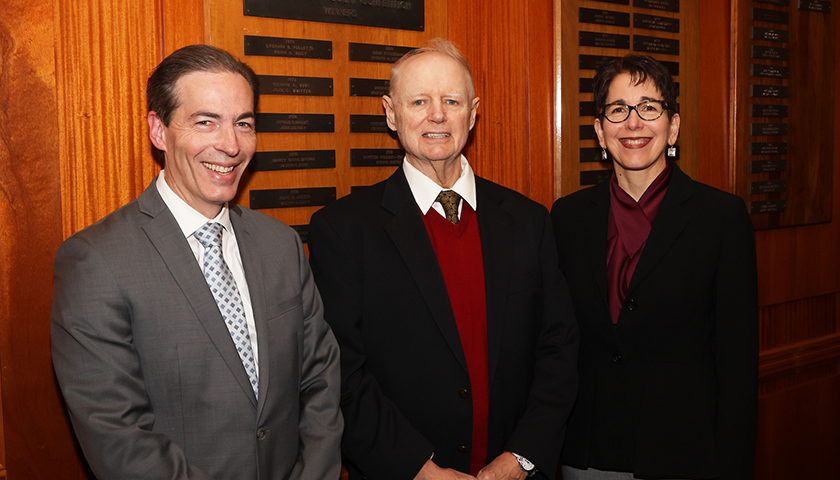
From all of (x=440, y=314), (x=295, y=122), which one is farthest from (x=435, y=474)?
(x=295, y=122)

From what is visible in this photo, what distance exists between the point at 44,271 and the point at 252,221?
0.66 metres

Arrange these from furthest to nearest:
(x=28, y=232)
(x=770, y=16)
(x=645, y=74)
A: (x=770, y=16)
(x=645, y=74)
(x=28, y=232)

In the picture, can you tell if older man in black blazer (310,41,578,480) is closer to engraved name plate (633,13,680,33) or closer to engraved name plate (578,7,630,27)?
engraved name plate (578,7,630,27)

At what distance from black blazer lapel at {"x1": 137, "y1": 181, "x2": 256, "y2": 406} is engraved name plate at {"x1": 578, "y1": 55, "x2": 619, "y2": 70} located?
2066 millimetres

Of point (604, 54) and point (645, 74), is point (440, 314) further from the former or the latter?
point (604, 54)

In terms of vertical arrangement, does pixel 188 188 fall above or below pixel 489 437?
above

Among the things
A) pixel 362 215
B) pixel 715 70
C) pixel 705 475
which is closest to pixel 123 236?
pixel 362 215

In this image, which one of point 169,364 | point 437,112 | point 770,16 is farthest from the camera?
point 770,16

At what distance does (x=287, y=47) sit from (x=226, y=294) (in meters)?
1.02

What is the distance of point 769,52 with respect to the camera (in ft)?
11.3

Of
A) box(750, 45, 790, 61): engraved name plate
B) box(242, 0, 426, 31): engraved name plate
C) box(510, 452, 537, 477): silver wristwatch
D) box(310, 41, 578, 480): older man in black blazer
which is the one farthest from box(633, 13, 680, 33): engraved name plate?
box(510, 452, 537, 477): silver wristwatch

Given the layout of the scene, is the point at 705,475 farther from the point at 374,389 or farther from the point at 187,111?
the point at 187,111

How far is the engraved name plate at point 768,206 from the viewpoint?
345 cm

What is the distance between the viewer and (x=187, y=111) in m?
1.64
